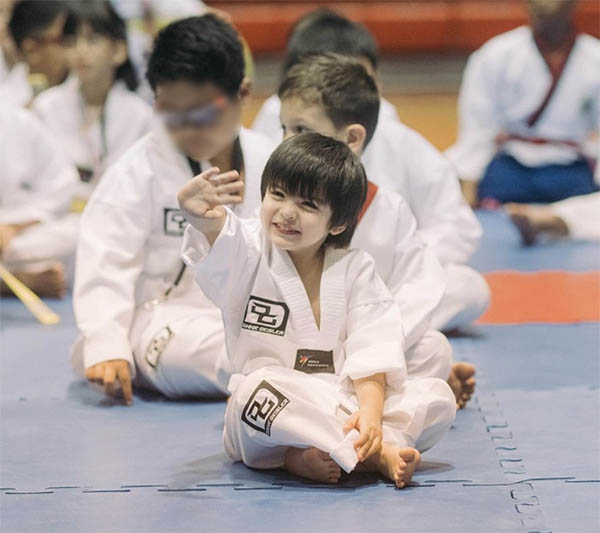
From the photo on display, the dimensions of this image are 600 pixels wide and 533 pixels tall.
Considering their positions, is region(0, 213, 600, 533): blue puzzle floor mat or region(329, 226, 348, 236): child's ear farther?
region(329, 226, 348, 236): child's ear

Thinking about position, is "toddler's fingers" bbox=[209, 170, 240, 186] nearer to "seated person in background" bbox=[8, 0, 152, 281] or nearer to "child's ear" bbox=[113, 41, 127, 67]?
"seated person in background" bbox=[8, 0, 152, 281]

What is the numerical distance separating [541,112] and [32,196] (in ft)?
10.1

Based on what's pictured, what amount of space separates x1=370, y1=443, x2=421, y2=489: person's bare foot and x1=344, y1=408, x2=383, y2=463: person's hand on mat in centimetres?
4

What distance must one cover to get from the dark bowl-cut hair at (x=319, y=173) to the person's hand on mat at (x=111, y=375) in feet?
2.54

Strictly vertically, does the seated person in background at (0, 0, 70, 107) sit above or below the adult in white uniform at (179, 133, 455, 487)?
below

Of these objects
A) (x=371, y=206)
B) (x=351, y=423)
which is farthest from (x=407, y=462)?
(x=371, y=206)

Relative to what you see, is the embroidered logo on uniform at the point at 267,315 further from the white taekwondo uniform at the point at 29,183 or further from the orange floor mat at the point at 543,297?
the white taekwondo uniform at the point at 29,183

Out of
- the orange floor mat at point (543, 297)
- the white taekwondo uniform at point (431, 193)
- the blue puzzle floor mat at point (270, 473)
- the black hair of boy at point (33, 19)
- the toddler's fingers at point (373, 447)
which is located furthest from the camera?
the black hair of boy at point (33, 19)

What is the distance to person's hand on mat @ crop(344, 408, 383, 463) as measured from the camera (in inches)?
94.1

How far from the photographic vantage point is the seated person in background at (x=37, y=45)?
5.81 meters

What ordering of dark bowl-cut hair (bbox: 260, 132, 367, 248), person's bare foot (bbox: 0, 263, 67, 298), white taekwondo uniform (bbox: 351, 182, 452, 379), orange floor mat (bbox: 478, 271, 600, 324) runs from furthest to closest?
1. person's bare foot (bbox: 0, 263, 67, 298)
2. orange floor mat (bbox: 478, 271, 600, 324)
3. white taekwondo uniform (bbox: 351, 182, 452, 379)
4. dark bowl-cut hair (bbox: 260, 132, 367, 248)

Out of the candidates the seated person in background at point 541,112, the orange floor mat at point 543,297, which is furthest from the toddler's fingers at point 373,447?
the seated person in background at point 541,112

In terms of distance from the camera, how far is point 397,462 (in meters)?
2.45

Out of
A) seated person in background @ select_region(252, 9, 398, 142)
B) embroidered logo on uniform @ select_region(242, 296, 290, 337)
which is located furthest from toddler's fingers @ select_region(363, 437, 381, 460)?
seated person in background @ select_region(252, 9, 398, 142)
